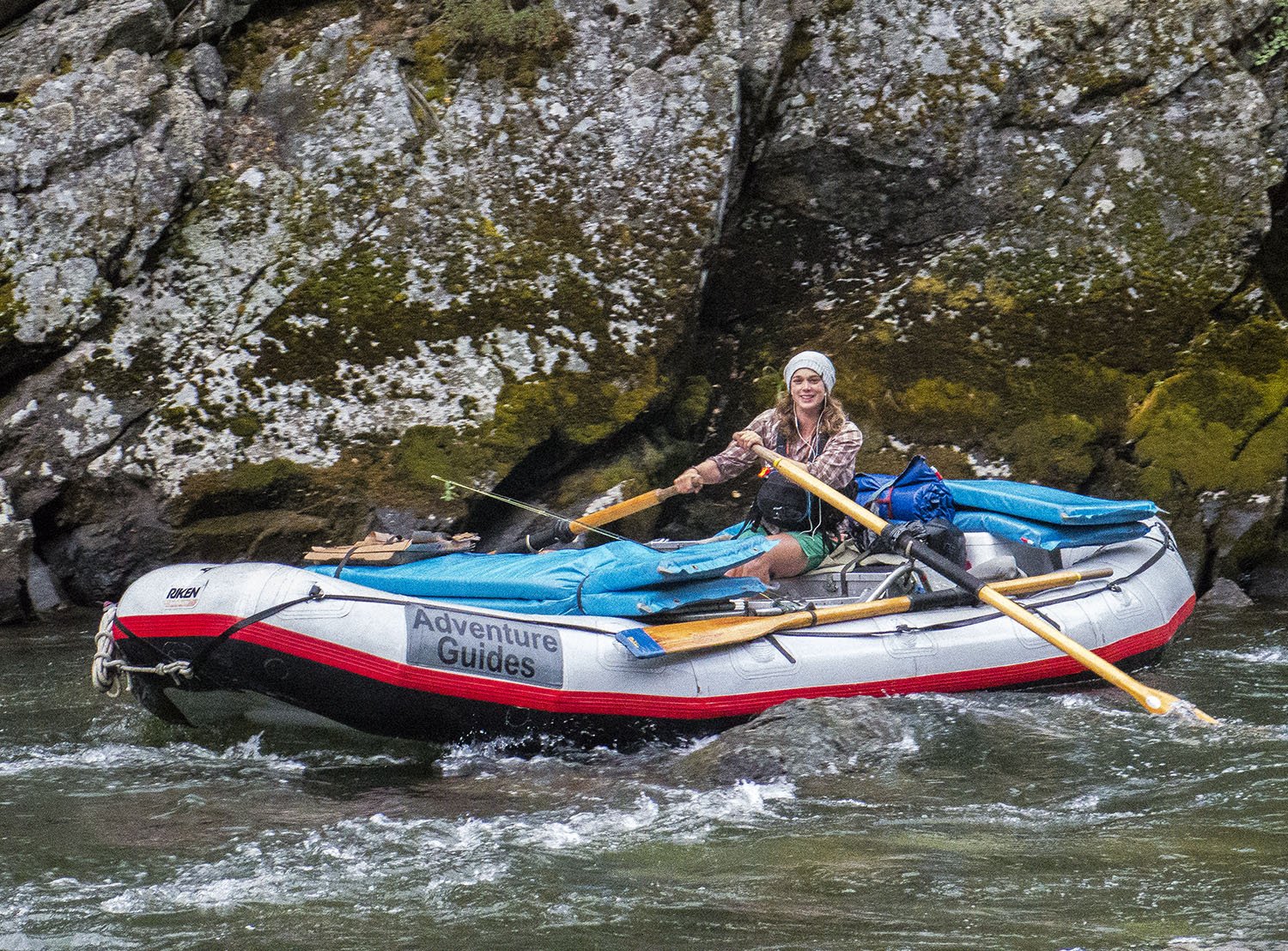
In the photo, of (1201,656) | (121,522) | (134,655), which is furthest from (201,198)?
(1201,656)

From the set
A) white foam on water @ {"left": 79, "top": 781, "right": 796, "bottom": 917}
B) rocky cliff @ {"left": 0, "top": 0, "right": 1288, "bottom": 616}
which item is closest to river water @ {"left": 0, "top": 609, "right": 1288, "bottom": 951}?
white foam on water @ {"left": 79, "top": 781, "right": 796, "bottom": 917}

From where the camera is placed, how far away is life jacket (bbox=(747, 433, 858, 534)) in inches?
287

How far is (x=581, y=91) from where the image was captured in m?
10.5

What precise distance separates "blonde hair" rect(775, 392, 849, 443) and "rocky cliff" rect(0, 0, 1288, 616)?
2200 millimetres

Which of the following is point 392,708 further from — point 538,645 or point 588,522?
point 588,522

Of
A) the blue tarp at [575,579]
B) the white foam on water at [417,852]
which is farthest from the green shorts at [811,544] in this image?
the white foam on water at [417,852]

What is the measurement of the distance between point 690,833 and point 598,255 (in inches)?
247

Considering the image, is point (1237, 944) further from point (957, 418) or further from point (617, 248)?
point (617, 248)

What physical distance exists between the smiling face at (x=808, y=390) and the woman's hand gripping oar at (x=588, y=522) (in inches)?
37.7

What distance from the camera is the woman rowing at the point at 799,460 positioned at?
7.18m

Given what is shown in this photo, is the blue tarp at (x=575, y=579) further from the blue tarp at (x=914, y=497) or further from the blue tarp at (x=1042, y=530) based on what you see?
the blue tarp at (x=1042, y=530)

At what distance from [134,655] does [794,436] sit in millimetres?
3859

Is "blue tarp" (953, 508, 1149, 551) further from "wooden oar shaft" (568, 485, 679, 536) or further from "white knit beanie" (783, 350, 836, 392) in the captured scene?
"wooden oar shaft" (568, 485, 679, 536)

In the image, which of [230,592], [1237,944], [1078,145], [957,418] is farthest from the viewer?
[1078,145]
